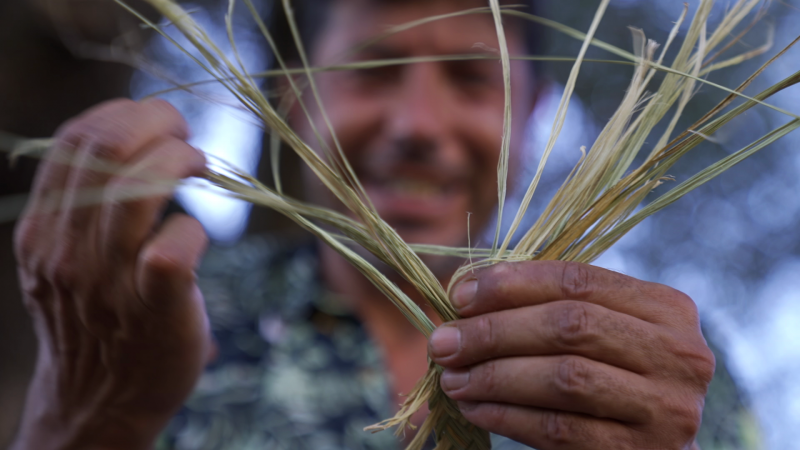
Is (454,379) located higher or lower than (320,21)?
lower

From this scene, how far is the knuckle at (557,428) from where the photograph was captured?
0.40 meters

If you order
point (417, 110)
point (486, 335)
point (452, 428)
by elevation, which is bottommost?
point (452, 428)

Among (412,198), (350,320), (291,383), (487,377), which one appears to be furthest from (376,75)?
(487,377)

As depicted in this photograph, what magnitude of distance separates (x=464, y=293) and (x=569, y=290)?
0.29 ft

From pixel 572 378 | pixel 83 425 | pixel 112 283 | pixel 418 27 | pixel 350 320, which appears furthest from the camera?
pixel 350 320

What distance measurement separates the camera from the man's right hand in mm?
456

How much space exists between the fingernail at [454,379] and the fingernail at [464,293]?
0.19 ft

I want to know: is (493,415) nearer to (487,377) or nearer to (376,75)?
(487,377)

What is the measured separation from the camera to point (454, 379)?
0.44 meters

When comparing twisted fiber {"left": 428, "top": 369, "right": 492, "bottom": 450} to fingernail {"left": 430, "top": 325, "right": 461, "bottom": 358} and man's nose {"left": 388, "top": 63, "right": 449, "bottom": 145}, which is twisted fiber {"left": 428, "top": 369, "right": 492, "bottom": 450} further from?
man's nose {"left": 388, "top": 63, "right": 449, "bottom": 145}

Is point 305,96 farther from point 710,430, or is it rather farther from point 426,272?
point 710,430

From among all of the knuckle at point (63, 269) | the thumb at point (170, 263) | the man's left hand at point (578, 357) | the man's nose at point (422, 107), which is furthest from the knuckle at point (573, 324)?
the man's nose at point (422, 107)

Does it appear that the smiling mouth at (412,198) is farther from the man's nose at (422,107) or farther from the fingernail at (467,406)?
the fingernail at (467,406)

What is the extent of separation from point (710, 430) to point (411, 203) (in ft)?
2.38
